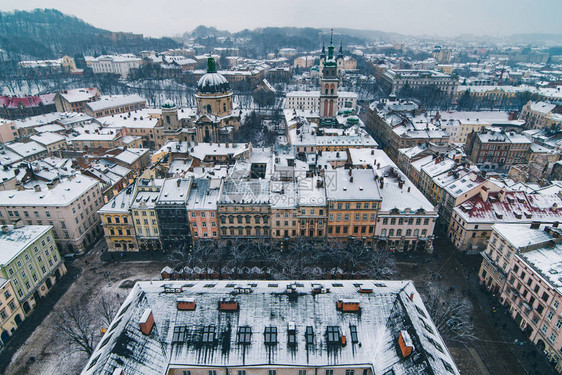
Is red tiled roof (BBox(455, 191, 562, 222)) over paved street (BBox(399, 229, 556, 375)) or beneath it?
over

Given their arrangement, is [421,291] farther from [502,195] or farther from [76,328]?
[76,328]

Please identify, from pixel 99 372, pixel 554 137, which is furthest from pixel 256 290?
pixel 554 137

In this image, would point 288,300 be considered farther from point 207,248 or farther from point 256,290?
point 207,248

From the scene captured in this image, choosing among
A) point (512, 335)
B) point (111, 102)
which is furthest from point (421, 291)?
point (111, 102)

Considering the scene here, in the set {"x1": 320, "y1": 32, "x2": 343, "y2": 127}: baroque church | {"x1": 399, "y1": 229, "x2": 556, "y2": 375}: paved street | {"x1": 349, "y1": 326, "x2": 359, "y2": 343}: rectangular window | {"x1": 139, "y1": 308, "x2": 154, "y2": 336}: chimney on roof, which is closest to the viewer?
{"x1": 139, "y1": 308, "x2": 154, "y2": 336}: chimney on roof

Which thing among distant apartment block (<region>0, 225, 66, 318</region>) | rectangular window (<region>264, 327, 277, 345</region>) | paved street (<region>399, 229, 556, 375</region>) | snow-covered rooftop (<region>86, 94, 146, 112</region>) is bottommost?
paved street (<region>399, 229, 556, 375</region>)

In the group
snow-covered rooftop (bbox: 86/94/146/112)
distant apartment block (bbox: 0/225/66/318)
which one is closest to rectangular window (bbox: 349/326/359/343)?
distant apartment block (bbox: 0/225/66/318)

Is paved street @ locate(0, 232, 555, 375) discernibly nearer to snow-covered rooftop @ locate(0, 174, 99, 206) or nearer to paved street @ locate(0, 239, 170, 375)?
paved street @ locate(0, 239, 170, 375)
